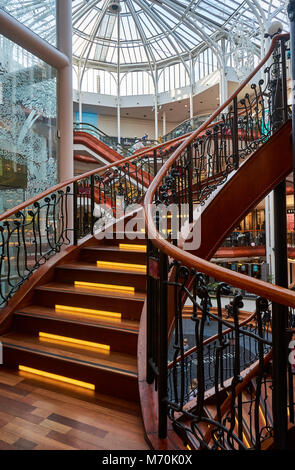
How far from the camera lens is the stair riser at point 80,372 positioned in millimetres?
2139

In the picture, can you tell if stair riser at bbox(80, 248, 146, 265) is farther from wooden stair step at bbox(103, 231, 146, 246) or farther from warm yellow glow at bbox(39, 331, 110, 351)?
warm yellow glow at bbox(39, 331, 110, 351)

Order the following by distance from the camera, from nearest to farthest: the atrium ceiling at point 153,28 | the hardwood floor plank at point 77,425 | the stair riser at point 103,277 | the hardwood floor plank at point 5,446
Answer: the hardwood floor plank at point 5,446, the hardwood floor plank at point 77,425, the stair riser at point 103,277, the atrium ceiling at point 153,28

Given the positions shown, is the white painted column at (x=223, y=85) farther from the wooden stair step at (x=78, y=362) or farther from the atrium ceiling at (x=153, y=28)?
the wooden stair step at (x=78, y=362)

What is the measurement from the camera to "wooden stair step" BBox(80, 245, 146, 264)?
11.5 ft

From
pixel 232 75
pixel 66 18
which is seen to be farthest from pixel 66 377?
pixel 232 75

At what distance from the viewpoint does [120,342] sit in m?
2.51

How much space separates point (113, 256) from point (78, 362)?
1.53 metres

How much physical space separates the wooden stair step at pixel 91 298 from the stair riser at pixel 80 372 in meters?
0.64

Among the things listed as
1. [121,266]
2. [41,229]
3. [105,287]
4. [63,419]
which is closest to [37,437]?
[63,419]

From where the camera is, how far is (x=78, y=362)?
2336 millimetres

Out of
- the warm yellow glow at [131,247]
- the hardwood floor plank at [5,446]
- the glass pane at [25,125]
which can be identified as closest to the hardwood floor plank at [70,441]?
the hardwood floor plank at [5,446]

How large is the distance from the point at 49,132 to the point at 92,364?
4.03 m

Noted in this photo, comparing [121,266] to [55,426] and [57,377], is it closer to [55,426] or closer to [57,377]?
[57,377]
